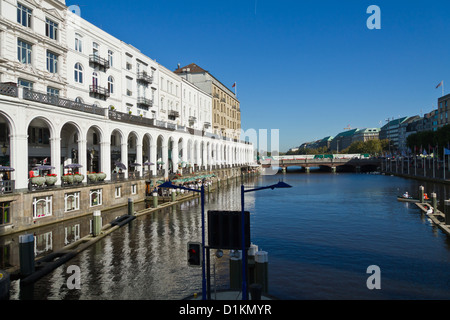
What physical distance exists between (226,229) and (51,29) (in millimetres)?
34058

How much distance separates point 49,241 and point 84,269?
718 cm

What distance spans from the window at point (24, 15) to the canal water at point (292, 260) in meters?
20.6

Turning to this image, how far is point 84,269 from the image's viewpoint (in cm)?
1608

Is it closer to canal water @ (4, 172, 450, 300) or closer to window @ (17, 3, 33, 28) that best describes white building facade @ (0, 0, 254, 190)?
window @ (17, 3, 33, 28)

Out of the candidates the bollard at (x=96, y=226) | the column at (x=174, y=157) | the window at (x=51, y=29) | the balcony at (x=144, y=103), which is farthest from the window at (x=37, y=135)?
the column at (x=174, y=157)

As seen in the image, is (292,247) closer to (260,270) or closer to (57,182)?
(260,270)

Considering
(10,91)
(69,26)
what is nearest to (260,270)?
(10,91)

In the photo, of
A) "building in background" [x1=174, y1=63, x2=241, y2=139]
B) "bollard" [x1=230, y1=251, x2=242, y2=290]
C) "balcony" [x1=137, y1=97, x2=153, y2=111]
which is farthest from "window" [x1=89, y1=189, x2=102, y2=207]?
"building in background" [x1=174, y1=63, x2=241, y2=139]

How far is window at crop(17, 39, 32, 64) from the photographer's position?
1197 inches

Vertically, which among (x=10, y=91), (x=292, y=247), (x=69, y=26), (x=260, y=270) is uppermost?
(x=69, y=26)

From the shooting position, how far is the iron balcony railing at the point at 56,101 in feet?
87.2

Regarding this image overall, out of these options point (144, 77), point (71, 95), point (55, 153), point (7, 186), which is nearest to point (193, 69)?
point (144, 77)

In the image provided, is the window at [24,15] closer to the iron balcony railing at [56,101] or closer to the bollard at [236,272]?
the iron balcony railing at [56,101]

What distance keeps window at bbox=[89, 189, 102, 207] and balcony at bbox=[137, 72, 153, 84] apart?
80.5 ft
